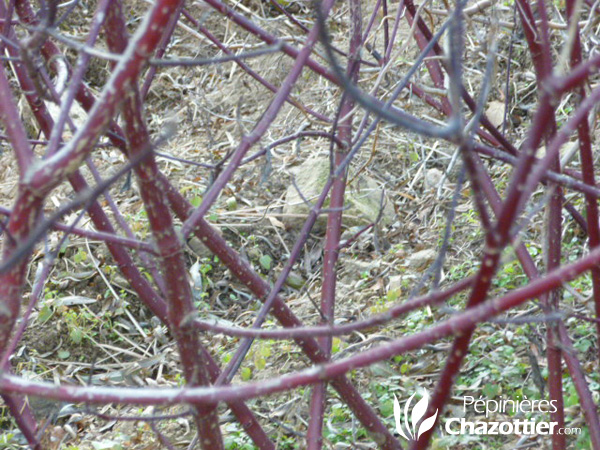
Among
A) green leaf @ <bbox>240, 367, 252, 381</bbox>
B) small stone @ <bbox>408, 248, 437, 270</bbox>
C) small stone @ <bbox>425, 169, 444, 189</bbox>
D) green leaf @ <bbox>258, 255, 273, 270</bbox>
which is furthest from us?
small stone @ <bbox>425, 169, 444, 189</bbox>

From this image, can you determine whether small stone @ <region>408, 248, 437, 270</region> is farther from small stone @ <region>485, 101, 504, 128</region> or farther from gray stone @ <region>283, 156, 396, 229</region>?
small stone @ <region>485, 101, 504, 128</region>

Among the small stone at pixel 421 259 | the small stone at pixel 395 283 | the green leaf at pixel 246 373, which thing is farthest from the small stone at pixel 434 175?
the green leaf at pixel 246 373

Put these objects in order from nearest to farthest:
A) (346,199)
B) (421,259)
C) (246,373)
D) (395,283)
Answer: (246,373) < (395,283) < (421,259) < (346,199)

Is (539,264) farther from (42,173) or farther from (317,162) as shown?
(42,173)

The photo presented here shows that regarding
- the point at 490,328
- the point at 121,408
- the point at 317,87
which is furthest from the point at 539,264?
the point at 317,87

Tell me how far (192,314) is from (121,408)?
2205 millimetres

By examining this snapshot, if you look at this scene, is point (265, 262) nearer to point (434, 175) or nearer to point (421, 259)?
point (421, 259)

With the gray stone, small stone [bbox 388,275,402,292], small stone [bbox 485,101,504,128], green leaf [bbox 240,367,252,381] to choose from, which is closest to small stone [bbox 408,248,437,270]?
small stone [bbox 388,275,402,292]

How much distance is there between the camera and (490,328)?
2.84m

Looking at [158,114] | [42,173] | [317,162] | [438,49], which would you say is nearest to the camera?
[42,173]

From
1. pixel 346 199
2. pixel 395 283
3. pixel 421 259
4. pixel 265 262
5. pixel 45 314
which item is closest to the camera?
pixel 395 283

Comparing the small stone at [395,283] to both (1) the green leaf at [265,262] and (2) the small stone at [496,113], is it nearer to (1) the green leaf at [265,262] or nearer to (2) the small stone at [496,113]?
(1) the green leaf at [265,262]

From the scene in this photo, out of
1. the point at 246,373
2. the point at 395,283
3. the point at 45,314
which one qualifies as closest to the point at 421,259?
the point at 395,283

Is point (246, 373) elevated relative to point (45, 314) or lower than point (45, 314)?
lower
